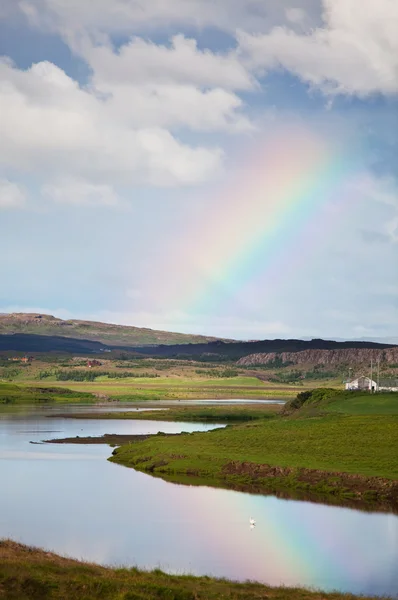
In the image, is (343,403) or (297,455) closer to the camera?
(297,455)

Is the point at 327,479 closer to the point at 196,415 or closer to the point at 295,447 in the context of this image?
the point at 295,447

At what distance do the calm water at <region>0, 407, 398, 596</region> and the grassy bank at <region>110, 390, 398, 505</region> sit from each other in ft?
15.7

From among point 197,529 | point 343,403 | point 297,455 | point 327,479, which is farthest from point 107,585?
point 343,403

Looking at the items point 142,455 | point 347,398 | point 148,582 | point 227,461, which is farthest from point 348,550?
point 347,398

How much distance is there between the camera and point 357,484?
198 ft

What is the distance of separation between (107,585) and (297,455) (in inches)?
1766

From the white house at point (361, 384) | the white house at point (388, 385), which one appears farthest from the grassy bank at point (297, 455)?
the white house at point (361, 384)

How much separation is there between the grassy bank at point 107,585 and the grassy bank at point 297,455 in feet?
88.5

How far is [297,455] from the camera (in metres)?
71.8

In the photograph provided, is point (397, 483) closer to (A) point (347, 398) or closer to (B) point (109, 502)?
(B) point (109, 502)

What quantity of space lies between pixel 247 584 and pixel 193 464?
130ft

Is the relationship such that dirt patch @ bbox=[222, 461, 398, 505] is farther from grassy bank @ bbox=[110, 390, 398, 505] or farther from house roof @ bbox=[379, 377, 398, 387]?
house roof @ bbox=[379, 377, 398, 387]

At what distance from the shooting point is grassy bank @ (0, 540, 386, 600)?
2753 cm

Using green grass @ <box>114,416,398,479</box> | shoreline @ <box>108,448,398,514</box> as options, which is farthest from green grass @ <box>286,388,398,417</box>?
shoreline @ <box>108,448,398,514</box>
